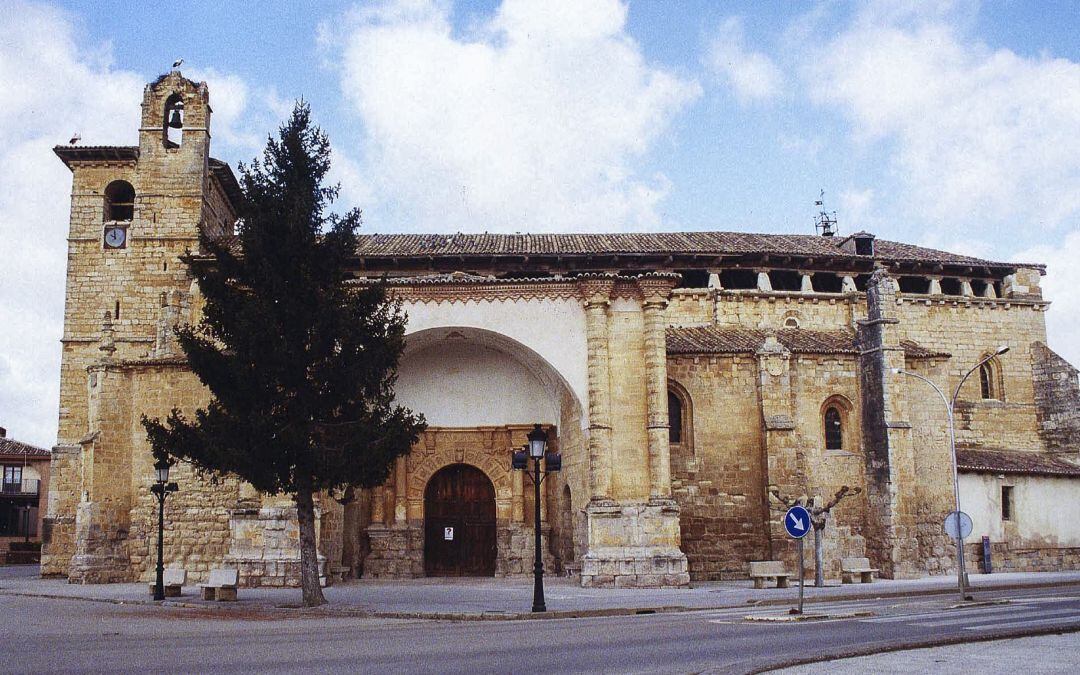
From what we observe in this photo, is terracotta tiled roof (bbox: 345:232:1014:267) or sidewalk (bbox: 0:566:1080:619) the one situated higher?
terracotta tiled roof (bbox: 345:232:1014:267)

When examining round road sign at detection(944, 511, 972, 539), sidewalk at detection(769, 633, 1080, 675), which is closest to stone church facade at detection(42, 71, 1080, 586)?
round road sign at detection(944, 511, 972, 539)

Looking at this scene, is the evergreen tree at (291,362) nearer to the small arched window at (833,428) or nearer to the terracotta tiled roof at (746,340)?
the terracotta tiled roof at (746,340)

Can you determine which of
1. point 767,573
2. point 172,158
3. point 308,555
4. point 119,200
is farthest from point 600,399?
point 119,200

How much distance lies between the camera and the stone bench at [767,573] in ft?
83.0

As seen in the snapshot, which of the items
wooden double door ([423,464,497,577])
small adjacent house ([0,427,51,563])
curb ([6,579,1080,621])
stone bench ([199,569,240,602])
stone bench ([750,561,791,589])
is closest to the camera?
curb ([6,579,1080,621])

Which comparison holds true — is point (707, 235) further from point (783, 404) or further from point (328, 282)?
point (328, 282)

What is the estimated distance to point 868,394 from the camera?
32.8 meters

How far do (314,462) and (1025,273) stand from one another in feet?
113

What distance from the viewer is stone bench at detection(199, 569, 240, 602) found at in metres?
21.8

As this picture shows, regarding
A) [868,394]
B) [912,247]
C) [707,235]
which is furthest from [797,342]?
[912,247]

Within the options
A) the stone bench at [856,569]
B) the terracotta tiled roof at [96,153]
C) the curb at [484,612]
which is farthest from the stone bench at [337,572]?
the terracotta tiled roof at [96,153]

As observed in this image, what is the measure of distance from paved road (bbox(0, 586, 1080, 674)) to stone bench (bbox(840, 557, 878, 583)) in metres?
7.91

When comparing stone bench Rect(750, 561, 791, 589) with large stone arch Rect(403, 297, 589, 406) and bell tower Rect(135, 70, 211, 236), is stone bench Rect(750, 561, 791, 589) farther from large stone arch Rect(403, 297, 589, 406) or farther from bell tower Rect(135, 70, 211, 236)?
bell tower Rect(135, 70, 211, 236)

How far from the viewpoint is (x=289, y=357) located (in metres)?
20.3
